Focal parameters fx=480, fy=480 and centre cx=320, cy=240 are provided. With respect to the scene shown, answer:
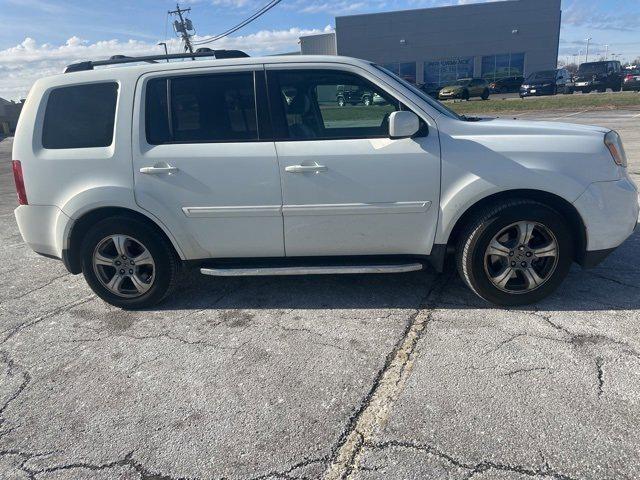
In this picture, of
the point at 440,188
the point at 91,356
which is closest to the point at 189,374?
→ the point at 91,356

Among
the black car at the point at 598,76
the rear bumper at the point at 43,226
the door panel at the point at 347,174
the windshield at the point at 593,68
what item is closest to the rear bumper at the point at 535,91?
the black car at the point at 598,76

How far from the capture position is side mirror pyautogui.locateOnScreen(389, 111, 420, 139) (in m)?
3.34

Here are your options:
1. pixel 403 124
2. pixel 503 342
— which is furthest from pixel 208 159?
pixel 503 342

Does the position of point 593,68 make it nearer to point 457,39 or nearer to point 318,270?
point 457,39

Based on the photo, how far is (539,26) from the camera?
46.1 meters

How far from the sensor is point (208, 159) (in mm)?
3584

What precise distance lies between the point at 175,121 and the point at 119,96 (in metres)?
0.49

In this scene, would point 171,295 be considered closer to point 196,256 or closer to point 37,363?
point 196,256

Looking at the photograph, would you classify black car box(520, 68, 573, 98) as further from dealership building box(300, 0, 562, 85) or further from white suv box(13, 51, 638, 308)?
white suv box(13, 51, 638, 308)

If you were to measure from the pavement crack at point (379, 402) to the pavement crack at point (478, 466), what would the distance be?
0.10 meters

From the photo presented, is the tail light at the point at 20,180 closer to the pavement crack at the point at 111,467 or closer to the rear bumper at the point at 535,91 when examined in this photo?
the pavement crack at the point at 111,467

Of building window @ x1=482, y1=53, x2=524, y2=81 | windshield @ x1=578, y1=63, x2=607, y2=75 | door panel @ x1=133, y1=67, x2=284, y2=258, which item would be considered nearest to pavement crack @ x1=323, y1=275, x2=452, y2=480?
door panel @ x1=133, y1=67, x2=284, y2=258

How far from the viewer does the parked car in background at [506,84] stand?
38.3 meters

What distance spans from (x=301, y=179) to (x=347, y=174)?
0.34 metres
